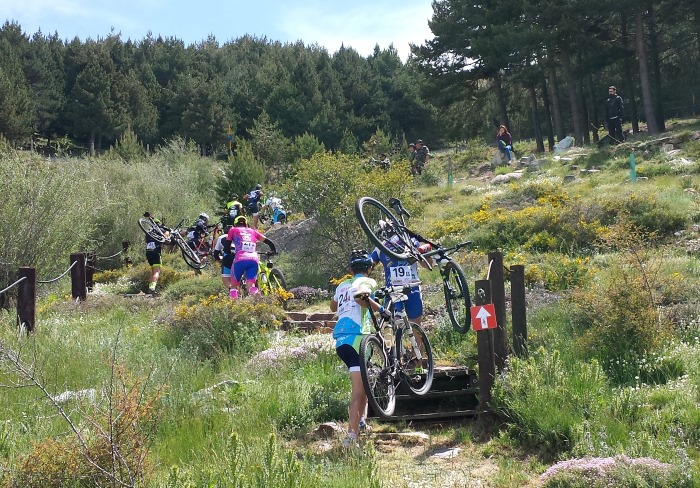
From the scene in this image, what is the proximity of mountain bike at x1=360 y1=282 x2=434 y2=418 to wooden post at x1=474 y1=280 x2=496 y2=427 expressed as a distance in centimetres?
56

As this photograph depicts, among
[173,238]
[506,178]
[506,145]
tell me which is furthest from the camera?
[506,145]

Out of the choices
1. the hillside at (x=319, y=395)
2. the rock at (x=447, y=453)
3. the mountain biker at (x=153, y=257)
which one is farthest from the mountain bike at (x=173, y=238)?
the rock at (x=447, y=453)

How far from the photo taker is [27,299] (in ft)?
30.6

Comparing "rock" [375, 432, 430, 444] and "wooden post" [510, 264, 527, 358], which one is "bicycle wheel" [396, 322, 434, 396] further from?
"wooden post" [510, 264, 527, 358]

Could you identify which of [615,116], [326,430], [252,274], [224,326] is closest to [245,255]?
[252,274]

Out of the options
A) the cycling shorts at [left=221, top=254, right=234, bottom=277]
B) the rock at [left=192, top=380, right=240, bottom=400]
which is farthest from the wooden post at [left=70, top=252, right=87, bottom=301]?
the rock at [left=192, top=380, right=240, bottom=400]

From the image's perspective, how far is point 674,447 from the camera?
5.73 meters

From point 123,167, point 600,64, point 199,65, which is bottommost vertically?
point 123,167

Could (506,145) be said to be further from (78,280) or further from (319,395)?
(319,395)

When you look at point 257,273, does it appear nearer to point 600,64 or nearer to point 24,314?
point 24,314

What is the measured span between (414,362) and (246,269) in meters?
5.46

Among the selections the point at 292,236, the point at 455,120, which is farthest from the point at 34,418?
the point at 455,120

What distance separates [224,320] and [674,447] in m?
6.74

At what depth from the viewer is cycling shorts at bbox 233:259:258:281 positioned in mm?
12539
